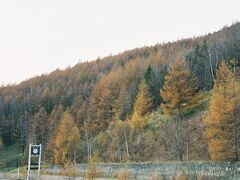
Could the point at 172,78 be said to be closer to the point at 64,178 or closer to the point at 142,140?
the point at 142,140

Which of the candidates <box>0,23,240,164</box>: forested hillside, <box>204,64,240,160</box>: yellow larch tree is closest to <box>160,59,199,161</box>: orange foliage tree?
<box>0,23,240,164</box>: forested hillside

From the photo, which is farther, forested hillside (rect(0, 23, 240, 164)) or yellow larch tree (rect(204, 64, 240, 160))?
forested hillside (rect(0, 23, 240, 164))

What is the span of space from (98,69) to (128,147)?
87.2m

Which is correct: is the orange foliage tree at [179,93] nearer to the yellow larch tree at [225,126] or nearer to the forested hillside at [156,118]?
the forested hillside at [156,118]

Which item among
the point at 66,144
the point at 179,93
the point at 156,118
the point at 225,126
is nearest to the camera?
the point at 225,126

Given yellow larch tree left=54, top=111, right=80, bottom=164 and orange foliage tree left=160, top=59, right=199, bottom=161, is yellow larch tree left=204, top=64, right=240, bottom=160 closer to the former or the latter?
orange foliage tree left=160, top=59, right=199, bottom=161

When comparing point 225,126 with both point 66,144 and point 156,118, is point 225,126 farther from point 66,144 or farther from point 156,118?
point 66,144

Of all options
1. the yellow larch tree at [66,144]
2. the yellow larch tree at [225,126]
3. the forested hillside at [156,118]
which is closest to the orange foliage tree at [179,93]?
the forested hillside at [156,118]

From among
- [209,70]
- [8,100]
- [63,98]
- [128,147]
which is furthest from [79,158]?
[8,100]

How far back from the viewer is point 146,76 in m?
68.8

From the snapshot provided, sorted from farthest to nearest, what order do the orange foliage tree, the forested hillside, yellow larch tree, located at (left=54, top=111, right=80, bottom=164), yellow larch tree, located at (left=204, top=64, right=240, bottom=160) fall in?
yellow larch tree, located at (left=54, top=111, right=80, bottom=164)
the orange foliage tree
the forested hillside
yellow larch tree, located at (left=204, top=64, right=240, bottom=160)

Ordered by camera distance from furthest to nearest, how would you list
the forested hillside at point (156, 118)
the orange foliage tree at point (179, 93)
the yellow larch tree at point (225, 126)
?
the orange foliage tree at point (179, 93), the forested hillside at point (156, 118), the yellow larch tree at point (225, 126)

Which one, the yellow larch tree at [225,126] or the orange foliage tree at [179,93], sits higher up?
the orange foliage tree at [179,93]

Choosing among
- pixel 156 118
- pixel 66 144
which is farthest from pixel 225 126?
pixel 66 144
